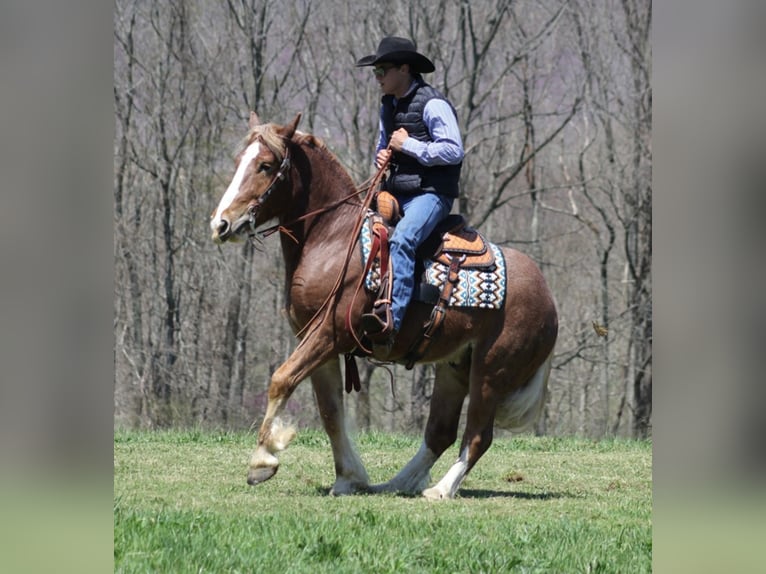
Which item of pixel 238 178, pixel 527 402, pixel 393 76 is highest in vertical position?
pixel 393 76

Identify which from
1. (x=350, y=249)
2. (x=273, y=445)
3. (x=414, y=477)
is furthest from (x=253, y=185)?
(x=414, y=477)

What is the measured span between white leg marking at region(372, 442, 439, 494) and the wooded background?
11201mm

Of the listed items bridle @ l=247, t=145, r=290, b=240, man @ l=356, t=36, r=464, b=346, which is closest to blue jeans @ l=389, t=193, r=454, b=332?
man @ l=356, t=36, r=464, b=346

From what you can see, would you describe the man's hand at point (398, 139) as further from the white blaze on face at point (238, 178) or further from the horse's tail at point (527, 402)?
the horse's tail at point (527, 402)

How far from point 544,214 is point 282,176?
45.5 feet

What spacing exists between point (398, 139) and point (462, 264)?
3.15 feet

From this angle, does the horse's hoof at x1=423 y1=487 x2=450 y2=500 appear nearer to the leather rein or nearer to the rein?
the rein

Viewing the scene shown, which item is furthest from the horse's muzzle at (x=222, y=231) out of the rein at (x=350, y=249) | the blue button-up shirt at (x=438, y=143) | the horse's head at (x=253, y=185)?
the blue button-up shirt at (x=438, y=143)

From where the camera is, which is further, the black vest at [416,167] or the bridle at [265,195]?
the black vest at [416,167]

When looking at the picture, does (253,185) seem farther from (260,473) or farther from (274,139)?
(260,473)

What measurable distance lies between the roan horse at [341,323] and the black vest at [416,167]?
0.37 metres

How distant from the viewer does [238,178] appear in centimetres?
691

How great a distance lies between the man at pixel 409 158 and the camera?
6.89 metres
